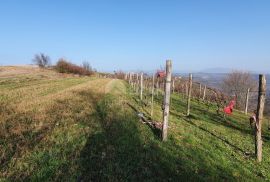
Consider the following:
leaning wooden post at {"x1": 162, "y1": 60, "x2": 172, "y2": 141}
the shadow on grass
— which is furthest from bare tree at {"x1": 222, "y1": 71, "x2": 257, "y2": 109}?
the shadow on grass

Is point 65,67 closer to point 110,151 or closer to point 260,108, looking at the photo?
point 260,108

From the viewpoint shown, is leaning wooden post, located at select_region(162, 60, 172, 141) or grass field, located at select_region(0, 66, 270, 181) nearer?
grass field, located at select_region(0, 66, 270, 181)

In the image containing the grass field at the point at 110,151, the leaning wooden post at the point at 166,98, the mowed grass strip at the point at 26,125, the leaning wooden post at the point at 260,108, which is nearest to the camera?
the grass field at the point at 110,151

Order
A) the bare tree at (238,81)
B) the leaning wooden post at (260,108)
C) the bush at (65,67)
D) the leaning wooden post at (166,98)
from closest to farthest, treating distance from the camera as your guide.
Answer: the leaning wooden post at (166,98), the leaning wooden post at (260,108), the bare tree at (238,81), the bush at (65,67)

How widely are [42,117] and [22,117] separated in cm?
81

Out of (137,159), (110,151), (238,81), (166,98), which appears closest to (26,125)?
(110,151)

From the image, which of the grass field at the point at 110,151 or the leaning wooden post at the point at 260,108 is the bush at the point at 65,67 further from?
the leaning wooden post at the point at 260,108

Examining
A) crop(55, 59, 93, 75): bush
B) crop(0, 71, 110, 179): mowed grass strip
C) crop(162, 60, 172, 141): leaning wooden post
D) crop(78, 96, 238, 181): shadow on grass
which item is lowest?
crop(55, 59, 93, 75): bush

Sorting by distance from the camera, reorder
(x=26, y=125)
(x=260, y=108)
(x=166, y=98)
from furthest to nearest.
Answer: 1. (x=26, y=125)
2. (x=260, y=108)
3. (x=166, y=98)

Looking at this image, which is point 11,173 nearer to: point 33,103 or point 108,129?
point 108,129

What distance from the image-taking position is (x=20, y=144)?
27.5 feet

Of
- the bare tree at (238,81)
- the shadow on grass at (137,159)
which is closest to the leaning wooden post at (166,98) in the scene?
the shadow on grass at (137,159)

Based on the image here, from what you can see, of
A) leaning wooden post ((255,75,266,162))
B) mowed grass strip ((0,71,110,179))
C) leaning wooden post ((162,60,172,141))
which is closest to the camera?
mowed grass strip ((0,71,110,179))

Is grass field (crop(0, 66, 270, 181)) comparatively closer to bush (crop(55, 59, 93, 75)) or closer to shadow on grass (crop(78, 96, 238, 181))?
shadow on grass (crop(78, 96, 238, 181))
